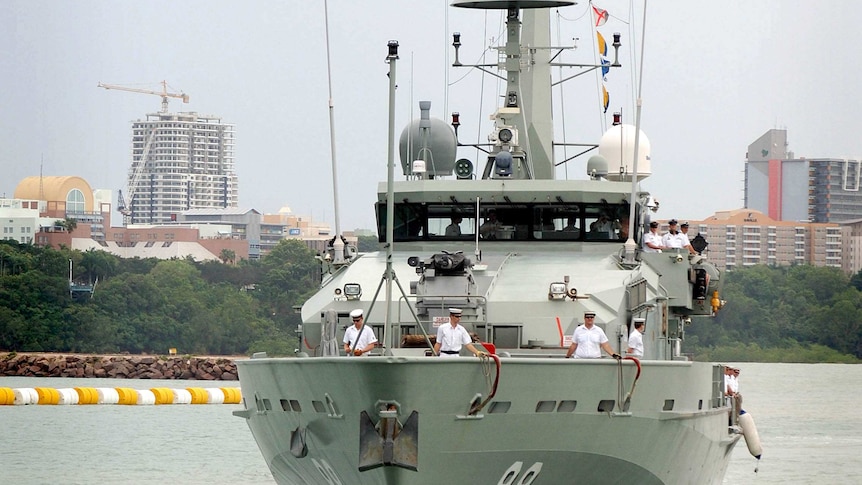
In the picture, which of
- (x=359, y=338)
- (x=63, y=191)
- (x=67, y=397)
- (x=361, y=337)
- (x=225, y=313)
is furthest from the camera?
(x=63, y=191)

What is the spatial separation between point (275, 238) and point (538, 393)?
142 meters

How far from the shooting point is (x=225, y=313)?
81125mm

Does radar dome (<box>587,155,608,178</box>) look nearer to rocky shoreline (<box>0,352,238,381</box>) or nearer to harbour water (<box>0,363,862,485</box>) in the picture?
harbour water (<box>0,363,862,485</box>)

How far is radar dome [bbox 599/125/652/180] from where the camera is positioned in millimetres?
30953

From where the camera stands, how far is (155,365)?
245 feet

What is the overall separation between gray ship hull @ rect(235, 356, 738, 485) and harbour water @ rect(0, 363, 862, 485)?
36.2 ft

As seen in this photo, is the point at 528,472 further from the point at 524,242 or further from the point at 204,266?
the point at 204,266

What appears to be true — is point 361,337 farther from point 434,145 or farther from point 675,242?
point 434,145

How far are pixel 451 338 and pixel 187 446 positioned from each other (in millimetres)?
19419

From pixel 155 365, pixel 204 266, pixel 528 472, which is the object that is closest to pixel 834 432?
pixel 528 472

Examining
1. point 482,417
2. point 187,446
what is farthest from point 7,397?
point 482,417

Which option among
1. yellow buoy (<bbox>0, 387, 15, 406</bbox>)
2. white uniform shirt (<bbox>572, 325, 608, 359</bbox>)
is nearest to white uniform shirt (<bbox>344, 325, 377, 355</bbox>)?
white uniform shirt (<bbox>572, 325, 608, 359</bbox>)

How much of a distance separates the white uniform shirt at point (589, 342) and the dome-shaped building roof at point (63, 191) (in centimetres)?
13058

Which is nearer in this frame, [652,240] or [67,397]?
[652,240]
